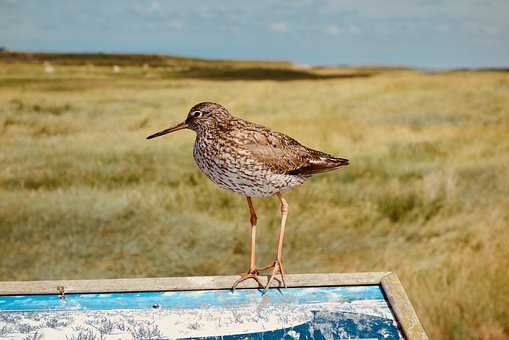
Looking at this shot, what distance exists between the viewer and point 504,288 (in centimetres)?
646

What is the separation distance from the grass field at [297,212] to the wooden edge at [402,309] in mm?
2074

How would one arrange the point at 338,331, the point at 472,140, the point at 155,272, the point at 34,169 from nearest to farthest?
1. the point at 338,331
2. the point at 155,272
3. the point at 34,169
4. the point at 472,140

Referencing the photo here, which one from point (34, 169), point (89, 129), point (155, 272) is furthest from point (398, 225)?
point (89, 129)

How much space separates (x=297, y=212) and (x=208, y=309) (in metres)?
5.08

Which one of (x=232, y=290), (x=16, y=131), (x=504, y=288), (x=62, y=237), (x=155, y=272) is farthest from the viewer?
(x=16, y=131)

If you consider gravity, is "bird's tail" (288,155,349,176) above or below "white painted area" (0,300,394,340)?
above

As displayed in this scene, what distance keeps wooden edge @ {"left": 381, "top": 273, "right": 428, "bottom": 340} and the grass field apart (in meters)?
2.07

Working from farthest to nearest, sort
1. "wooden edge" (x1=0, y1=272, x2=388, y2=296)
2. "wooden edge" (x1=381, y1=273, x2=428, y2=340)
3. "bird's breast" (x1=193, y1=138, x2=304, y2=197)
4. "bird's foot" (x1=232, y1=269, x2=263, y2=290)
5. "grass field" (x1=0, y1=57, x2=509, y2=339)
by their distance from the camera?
"grass field" (x1=0, y1=57, x2=509, y2=339) → "bird's foot" (x1=232, y1=269, x2=263, y2=290) → "wooden edge" (x1=0, y1=272, x2=388, y2=296) → "bird's breast" (x1=193, y1=138, x2=304, y2=197) → "wooden edge" (x1=381, y1=273, x2=428, y2=340)

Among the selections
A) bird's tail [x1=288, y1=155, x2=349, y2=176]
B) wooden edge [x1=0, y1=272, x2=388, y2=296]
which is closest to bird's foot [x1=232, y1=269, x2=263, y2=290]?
wooden edge [x1=0, y1=272, x2=388, y2=296]

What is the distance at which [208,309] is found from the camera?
393 centimetres

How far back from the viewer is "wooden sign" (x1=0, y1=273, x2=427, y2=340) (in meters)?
3.67

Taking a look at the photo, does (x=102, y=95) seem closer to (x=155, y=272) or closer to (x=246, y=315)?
(x=155, y=272)

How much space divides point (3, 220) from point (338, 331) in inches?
251

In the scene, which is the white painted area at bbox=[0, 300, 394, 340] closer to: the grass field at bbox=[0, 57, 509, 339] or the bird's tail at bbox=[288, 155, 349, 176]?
the bird's tail at bbox=[288, 155, 349, 176]
